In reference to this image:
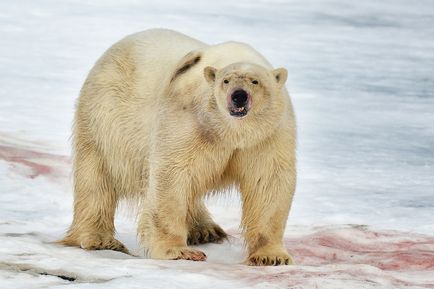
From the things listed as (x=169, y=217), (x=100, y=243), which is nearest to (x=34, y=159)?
(x=100, y=243)

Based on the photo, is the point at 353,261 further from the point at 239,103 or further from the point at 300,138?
the point at 300,138

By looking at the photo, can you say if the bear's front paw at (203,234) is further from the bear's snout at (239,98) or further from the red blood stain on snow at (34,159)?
the red blood stain on snow at (34,159)

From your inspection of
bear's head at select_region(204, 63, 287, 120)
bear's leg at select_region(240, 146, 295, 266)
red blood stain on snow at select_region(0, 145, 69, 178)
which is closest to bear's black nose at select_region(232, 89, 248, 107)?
bear's head at select_region(204, 63, 287, 120)

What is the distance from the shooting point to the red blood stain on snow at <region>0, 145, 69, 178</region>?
746 centimetres

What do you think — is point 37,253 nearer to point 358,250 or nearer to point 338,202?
point 358,250

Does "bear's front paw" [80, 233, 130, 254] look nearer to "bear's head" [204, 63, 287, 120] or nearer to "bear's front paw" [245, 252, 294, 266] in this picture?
"bear's front paw" [245, 252, 294, 266]

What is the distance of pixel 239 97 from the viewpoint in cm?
480

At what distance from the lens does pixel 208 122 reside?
5.02 m

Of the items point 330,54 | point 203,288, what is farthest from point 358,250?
point 330,54

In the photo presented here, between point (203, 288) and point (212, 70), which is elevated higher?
point (212, 70)

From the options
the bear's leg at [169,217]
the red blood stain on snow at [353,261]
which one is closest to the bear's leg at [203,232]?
the red blood stain on snow at [353,261]

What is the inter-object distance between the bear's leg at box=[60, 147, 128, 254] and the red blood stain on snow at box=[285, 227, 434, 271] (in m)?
1.03

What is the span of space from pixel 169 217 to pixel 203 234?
88 centimetres

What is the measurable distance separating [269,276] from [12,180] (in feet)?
9.92
